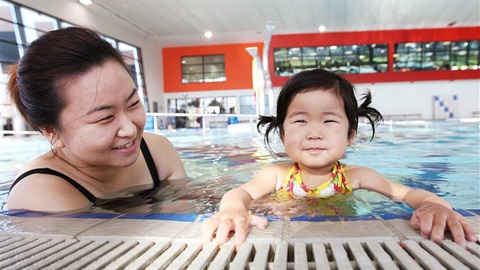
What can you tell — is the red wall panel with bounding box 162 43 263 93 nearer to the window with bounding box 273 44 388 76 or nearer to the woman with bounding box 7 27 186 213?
the window with bounding box 273 44 388 76

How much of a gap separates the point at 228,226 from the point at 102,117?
2.15 feet

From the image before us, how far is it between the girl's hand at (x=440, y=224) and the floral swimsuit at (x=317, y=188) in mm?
735

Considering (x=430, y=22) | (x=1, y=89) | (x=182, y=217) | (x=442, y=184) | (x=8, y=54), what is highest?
(x=430, y=22)

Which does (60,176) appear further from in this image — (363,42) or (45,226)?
(363,42)

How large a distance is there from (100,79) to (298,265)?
966 mm

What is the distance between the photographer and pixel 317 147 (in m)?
1.60

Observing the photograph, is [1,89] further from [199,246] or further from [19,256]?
[199,246]

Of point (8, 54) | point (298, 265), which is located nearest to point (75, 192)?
point (298, 265)

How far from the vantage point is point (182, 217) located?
119 cm

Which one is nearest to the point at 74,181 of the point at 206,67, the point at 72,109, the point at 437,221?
the point at 72,109

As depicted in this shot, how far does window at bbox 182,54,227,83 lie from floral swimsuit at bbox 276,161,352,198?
18132 mm

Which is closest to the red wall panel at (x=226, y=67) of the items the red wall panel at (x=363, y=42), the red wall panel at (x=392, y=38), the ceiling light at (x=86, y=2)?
the red wall panel at (x=363, y=42)

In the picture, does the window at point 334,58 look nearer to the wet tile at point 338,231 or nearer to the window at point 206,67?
the window at point 206,67

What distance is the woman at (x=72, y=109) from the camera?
4.29 feet
